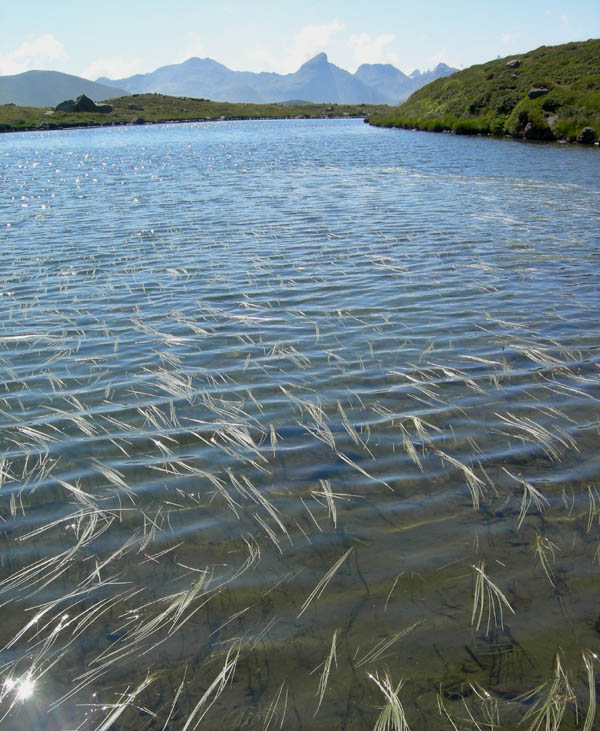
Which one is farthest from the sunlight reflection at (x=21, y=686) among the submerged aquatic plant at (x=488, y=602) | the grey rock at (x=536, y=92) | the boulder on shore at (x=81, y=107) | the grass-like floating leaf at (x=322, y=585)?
the boulder on shore at (x=81, y=107)

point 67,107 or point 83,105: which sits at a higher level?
point 83,105

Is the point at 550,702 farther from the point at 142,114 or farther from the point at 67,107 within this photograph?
the point at 67,107

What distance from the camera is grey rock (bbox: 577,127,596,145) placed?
38531 millimetres

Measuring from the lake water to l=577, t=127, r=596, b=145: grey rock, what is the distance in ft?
106

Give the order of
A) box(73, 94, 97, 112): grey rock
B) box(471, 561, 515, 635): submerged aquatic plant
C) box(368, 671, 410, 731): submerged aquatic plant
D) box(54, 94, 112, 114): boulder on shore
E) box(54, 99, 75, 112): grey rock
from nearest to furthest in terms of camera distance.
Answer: box(368, 671, 410, 731): submerged aquatic plant < box(471, 561, 515, 635): submerged aquatic plant < box(54, 99, 75, 112): grey rock < box(54, 94, 112, 114): boulder on shore < box(73, 94, 97, 112): grey rock

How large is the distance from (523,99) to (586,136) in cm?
1445

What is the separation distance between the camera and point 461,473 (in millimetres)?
5355

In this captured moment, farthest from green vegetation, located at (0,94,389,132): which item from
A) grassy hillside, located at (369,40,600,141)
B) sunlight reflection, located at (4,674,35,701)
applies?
sunlight reflection, located at (4,674,35,701)

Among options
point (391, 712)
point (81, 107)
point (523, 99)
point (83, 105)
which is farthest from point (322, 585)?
point (83, 105)

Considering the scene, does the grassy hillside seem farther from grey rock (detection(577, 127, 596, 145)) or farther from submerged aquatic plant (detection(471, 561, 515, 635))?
submerged aquatic plant (detection(471, 561, 515, 635))

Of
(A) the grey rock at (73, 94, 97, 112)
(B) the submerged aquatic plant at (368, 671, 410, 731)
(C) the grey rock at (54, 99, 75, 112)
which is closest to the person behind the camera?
(B) the submerged aquatic plant at (368, 671, 410, 731)

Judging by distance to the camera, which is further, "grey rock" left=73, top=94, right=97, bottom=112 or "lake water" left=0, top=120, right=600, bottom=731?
"grey rock" left=73, top=94, right=97, bottom=112

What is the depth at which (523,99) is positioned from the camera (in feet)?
167

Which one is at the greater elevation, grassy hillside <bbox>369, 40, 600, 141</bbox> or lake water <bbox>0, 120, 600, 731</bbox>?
grassy hillside <bbox>369, 40, 600, 141</bbox>
